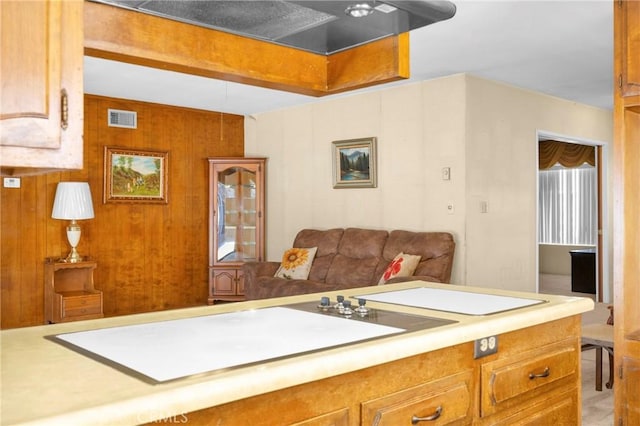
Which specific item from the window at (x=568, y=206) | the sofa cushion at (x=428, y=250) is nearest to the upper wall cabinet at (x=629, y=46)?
the sofa cushion at (x=428, y=250)

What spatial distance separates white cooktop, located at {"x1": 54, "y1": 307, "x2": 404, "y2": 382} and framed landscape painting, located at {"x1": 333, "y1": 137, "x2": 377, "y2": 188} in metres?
4.55

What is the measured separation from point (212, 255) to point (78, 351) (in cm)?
592

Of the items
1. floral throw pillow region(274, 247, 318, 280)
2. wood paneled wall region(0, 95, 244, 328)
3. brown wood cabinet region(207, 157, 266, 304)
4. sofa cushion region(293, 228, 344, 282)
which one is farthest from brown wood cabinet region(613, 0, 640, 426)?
wood paneled wall region(0, 95, 244, 328)

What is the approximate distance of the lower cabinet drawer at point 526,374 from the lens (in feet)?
5.34

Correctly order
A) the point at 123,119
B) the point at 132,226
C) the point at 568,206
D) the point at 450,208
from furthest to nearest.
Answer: the point at 568,206 → the point at 132,226 → the point at 123,119 → the point at 450,208

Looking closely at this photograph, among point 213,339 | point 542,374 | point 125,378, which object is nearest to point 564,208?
point 542,374

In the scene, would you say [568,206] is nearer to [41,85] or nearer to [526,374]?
[526,374]

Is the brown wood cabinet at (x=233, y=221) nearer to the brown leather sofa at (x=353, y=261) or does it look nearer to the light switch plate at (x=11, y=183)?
the brown leather sofa at (x=353, y=261)

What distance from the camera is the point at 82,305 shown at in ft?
18.4

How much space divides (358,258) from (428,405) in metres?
4.39

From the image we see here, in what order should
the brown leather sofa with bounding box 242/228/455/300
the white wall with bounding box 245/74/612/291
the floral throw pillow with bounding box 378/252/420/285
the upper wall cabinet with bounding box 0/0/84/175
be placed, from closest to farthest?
the upper wall cabinet with bounding box 0/0/84/175 → the floral throw pillow with bounding box 378/252/420/285 → the brown leather sofa with bounding box 242/228/455/300 → the white wall with bounding box 245/74/612/291

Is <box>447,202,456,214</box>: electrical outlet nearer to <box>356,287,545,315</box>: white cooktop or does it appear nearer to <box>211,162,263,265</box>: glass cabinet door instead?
<box>211,162,263,265</box>: glass cabinet door

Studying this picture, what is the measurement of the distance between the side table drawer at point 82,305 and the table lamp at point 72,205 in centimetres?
50

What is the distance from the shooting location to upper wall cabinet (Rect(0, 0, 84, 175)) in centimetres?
90
